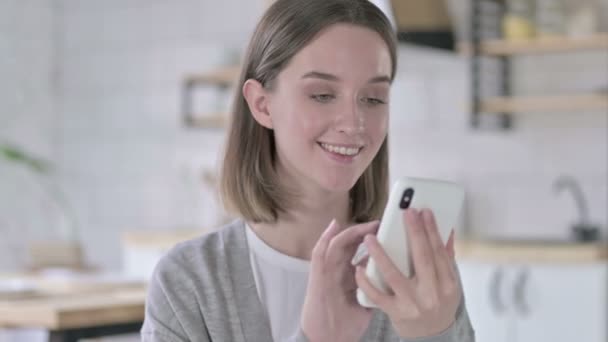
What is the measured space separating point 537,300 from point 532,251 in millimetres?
189

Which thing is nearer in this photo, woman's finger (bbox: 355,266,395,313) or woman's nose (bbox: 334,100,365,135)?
woman's finger (bbox: 355,266,395,313)

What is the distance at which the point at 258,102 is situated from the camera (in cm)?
157

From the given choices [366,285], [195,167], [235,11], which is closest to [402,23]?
[235,11]

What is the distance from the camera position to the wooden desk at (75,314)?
2.50 meters

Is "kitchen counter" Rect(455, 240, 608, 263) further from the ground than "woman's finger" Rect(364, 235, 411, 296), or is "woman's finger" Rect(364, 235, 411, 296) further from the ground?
"woman's finger" Rect(364, 235, 411, 296)

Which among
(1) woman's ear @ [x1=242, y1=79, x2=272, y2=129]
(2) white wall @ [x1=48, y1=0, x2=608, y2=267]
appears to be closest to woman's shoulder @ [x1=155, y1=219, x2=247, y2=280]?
(1) woman's ear @ [x1=242, y1=79, x2=272, y2=129]

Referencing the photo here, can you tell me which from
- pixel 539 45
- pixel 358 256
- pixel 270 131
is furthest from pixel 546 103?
pixel 358 256

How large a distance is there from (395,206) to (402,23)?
3.52m

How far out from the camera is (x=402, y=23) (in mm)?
4703

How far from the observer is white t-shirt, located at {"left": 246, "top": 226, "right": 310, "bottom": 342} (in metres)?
1.53

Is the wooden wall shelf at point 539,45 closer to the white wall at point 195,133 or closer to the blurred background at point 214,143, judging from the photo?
the blurred background at point 214,143

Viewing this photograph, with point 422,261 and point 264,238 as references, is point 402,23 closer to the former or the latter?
point 264,238

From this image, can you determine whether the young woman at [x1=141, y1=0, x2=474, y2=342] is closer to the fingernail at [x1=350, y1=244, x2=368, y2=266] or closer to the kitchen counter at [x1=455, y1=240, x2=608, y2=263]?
the fingernail at [x1=350, y1=244, x2=368, y2=266]

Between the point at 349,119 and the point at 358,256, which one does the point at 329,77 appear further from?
the point at 358,256
